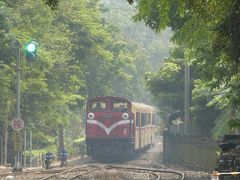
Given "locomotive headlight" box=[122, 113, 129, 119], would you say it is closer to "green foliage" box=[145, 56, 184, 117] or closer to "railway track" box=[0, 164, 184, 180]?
"green foliage" box=[145, 56, 184, 117]

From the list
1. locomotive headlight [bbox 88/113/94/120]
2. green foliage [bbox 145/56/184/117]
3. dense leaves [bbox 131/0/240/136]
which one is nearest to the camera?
dense leaves [bbox 131/0/240/136]

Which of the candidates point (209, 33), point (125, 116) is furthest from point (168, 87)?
point (209, 33)

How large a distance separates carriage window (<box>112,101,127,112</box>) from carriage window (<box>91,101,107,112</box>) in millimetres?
552

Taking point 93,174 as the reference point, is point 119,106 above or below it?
above

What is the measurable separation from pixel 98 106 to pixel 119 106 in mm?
1222

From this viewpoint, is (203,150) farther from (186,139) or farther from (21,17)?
(21,17)

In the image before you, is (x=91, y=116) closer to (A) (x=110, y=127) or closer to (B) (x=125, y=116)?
(A) (x=110, y=127)

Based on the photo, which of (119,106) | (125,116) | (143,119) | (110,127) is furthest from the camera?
(143,119)

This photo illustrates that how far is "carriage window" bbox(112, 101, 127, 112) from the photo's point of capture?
33.8 m

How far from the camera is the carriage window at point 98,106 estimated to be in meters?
34.0

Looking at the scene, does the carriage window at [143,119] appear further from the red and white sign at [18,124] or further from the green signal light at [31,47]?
the green signal light at [31,47]

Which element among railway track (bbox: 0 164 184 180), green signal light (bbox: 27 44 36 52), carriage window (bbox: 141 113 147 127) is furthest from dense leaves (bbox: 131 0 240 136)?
carriage window (bbox: 141 113 147 127)

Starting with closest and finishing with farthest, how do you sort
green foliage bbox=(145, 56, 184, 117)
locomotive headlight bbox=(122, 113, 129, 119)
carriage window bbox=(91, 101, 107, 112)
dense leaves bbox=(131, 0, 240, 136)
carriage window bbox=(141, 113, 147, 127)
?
dense leaves bbox=(131, 0, 240, 136) < locomotive headlight bbox=(122, 113, 129, 119) < carriage window bbox=(91, 101, 107, 112) < carriage window bbox=(141, 113, 147, 127) < green foliage bbox=(145, 56, 184, 117)

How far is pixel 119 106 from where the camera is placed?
3403cm
